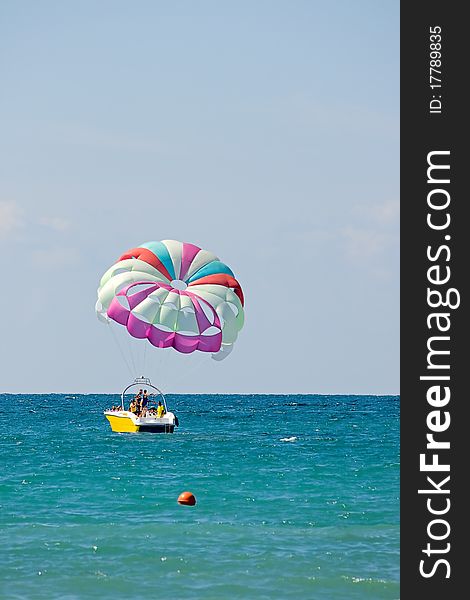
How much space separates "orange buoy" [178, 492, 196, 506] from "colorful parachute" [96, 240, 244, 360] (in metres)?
10.8

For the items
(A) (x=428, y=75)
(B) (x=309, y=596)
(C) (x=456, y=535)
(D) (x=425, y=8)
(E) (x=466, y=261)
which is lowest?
(B) (x=309, y=596)

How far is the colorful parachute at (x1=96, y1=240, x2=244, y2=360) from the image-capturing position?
34000 millimetres

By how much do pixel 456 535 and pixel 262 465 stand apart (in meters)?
21.8

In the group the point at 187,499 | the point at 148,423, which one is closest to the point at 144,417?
the point at 148,423

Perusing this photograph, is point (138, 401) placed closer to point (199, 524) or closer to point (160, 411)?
point (160, 411)

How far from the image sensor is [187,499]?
23.7 m

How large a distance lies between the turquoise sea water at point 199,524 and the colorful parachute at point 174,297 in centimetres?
402

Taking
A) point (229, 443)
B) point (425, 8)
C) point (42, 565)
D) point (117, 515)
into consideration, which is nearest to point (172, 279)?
point (229, 443)

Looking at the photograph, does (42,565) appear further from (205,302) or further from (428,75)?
(205,302)

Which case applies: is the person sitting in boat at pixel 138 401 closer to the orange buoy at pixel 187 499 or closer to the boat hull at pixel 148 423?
the boat hull at pixel 148 423

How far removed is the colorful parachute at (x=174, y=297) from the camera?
34000 millimetres

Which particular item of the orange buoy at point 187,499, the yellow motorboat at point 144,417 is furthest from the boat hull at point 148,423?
the orange buoy at point 187,499

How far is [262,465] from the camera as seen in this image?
3228 centimetres

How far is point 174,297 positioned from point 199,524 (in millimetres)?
13707
